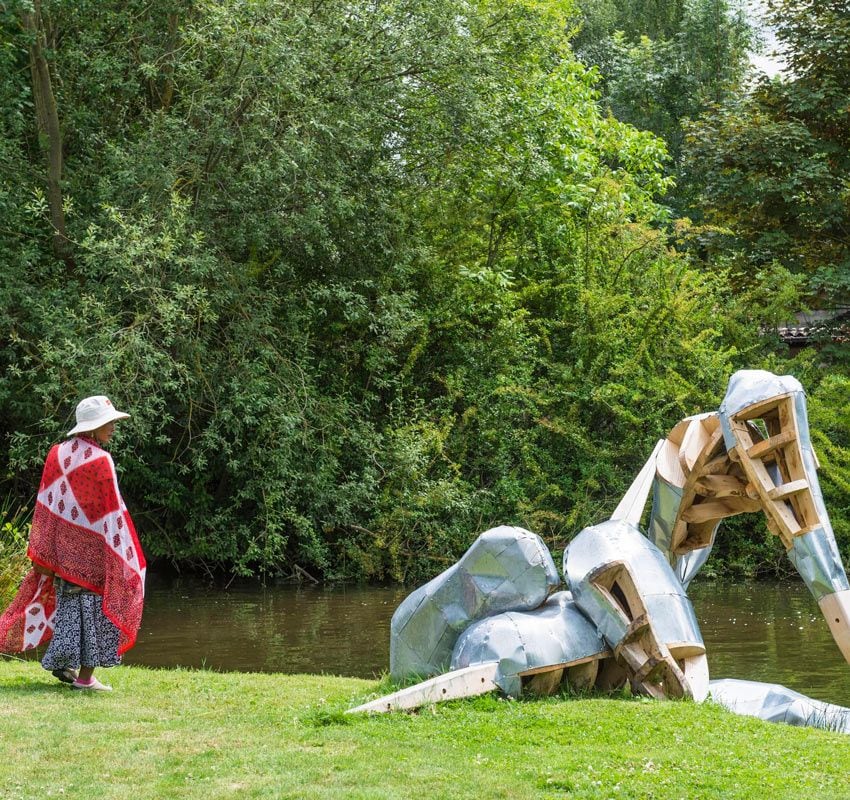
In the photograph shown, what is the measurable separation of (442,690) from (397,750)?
1.00 metres

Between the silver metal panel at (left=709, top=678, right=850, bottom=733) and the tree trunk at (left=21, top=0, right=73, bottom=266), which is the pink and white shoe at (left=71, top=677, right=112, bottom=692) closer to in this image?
the silver metal panel at (left=709, top=678, right=850, bottom=733)

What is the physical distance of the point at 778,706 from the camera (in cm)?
804

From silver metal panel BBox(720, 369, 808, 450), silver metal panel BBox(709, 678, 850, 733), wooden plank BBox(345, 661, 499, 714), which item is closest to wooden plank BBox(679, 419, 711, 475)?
silver metal panel BBox(720, 369, 808, 450)

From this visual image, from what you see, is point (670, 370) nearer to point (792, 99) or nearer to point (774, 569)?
point (774, 569)

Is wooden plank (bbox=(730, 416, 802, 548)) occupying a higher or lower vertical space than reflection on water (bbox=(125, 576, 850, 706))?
higher

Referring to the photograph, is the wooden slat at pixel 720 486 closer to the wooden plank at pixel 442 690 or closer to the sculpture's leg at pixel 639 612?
the sculpture's leg at pixel 639 612

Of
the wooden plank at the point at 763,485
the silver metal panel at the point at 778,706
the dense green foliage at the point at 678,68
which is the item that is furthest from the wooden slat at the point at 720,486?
the dense green foliage at the point at 678,68

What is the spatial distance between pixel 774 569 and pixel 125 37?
13912mm

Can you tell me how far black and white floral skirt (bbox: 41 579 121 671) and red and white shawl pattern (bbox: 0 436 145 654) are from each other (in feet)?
0.24

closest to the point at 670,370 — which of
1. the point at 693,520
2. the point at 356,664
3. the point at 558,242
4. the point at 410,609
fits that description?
the point at 558,242

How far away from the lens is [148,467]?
18047mm

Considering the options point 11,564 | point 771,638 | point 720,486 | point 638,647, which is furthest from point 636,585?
point 771,638

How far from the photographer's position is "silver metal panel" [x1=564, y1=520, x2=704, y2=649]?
7.57 metres

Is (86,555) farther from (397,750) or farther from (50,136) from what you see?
(50,136)
